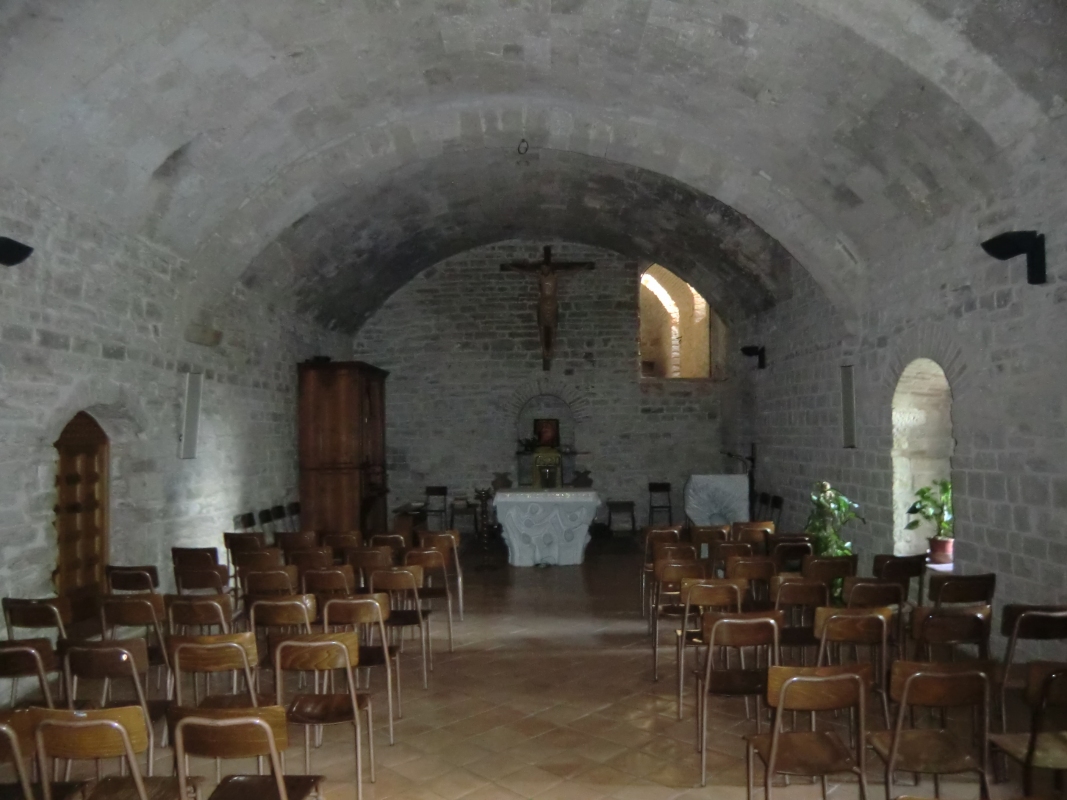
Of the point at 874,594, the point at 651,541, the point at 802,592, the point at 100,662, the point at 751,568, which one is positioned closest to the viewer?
the point at 100,662

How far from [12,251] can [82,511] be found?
260 cm

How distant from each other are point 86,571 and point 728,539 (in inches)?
220

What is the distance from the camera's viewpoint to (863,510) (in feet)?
28.9

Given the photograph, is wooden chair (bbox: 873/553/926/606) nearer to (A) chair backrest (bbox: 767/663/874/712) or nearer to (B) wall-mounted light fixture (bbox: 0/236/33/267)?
(A) chair backrest (bbox: 767/663/874/712)

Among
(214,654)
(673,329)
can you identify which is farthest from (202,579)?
(673,329)

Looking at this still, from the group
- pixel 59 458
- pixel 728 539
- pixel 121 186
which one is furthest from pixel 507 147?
pixel 59 458

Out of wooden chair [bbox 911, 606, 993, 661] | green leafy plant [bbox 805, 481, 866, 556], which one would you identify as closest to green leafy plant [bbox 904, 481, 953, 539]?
green leafy plant [bbox 805, 481, 866, 556]

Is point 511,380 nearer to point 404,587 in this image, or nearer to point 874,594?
point 404,587

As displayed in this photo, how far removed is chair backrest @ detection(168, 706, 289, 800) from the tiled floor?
125cm

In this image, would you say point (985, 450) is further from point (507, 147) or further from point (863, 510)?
point (507, 147)

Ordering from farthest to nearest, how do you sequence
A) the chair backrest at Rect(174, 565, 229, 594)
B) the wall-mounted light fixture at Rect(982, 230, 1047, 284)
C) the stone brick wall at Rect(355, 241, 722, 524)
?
the stone brick wall at Rect(355, 241, 722, 524) < the chair backrest at Rect(174, 565, 229, 594) < the wall-mounted light fixture at Rect(982, 230, 1047, 284)

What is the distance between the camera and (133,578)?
6262mm

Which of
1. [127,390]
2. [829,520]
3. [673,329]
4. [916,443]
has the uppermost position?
[673,329]

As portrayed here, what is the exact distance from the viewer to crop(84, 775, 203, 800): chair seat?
326cm
